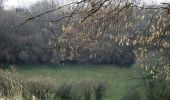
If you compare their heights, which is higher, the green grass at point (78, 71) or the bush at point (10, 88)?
the bush at point (10, 88)

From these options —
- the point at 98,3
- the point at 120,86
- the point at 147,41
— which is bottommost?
the point at 120,86

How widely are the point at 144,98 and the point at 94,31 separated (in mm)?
23761

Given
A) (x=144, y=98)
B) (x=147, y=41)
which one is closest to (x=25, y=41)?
(x=144, y=98)

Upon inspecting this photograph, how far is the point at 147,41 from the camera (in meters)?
6.35

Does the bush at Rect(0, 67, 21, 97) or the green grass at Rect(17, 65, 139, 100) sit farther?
the green grass at Rect(17, 65, 139, 100)

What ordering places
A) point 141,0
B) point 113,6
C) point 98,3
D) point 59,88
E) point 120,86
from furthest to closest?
point 120,86 → point 59,88 → point 141,0 → point 113,6 → point 98,3

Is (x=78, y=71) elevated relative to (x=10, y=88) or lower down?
lower down

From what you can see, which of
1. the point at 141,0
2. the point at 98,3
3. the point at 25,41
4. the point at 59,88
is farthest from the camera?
the point at 25,41

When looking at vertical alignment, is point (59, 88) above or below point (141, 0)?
below

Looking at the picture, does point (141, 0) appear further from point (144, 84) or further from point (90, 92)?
point (90, 92)

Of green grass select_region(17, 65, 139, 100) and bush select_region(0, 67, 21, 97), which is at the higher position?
bush select_region(0, 67, 21, 97)

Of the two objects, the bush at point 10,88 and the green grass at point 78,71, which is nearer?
the bush at point 10,88

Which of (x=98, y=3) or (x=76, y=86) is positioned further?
(x=76, y=86)

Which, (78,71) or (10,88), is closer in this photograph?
(10,88)
